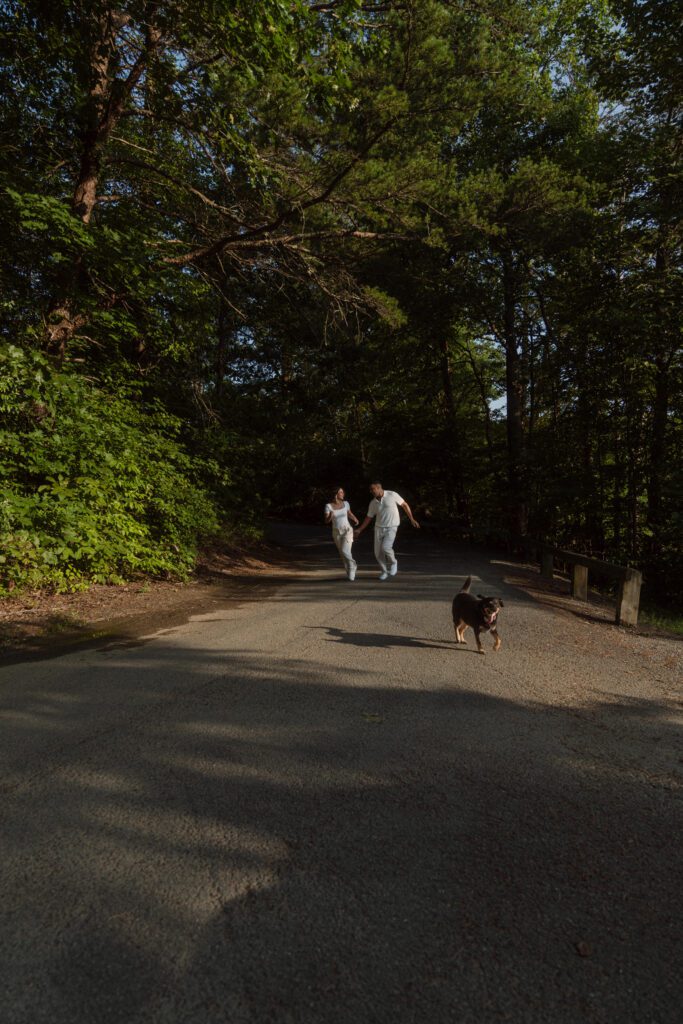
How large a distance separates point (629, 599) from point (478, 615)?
130 inches

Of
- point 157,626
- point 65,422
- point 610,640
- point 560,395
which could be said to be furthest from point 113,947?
point 560,395

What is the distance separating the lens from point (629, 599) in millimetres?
7656

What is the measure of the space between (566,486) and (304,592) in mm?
9930

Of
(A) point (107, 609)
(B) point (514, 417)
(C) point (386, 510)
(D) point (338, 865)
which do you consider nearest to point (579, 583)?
(C) point (386, 510)

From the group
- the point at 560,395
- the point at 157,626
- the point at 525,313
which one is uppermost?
the point at 525,313

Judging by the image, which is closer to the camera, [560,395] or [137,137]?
[137,137]

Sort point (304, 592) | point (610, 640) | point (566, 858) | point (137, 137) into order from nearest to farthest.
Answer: point (566, 858)
point (610, 640)
point (304, 592)
point (137, 137)

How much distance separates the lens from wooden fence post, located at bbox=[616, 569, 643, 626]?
7.65 meters

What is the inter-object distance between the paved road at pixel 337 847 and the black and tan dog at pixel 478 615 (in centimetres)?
63

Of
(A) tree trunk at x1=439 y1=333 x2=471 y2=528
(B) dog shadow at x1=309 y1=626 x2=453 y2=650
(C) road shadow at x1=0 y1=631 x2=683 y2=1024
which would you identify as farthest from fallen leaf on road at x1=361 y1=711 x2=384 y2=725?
(A) tree trunk at x1=439 y1=333 x2=471 y2=528

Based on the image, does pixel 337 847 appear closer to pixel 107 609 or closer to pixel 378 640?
pixel 378 640

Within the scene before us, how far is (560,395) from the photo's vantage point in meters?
17.0

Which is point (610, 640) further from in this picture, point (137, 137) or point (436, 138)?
point (137, 137)

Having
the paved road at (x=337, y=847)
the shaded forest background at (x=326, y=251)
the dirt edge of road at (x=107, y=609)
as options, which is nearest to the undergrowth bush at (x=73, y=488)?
the shaded forest background at (x=326, y=251)
